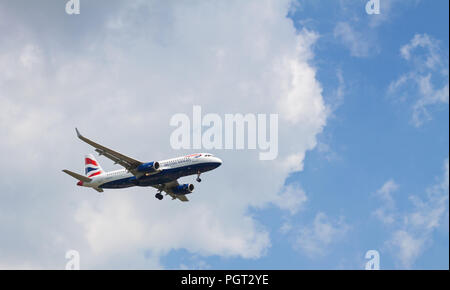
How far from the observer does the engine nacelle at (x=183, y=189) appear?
417 ft

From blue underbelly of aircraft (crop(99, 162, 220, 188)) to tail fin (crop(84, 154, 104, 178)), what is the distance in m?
17.5

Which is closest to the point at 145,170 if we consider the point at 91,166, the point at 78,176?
the point at 78,176

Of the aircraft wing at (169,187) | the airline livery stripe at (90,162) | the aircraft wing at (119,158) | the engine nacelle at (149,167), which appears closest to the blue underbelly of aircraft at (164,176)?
the engine nacelle at (149,167)

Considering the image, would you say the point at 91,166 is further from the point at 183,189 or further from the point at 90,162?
the point at 183,189

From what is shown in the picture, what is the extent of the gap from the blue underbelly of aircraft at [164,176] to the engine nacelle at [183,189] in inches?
535

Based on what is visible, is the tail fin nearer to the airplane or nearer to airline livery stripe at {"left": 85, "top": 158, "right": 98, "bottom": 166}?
airline livery stripe at {"left": 85, "top": 158, "right": 98, "bottom": 166}

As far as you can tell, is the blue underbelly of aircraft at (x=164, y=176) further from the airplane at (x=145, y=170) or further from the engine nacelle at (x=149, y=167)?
the engine nacelle at (x=149, y=167)

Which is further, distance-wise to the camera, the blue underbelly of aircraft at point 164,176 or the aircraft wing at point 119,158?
the aircraft wing at point 119,158

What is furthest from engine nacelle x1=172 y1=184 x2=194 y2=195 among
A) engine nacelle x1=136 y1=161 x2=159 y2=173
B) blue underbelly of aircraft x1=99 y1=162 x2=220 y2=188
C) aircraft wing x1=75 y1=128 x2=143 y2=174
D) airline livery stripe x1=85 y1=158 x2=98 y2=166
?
airline livery stripe x1=85 y1=158 x2=98 y2=166

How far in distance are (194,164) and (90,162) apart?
40081 mm
